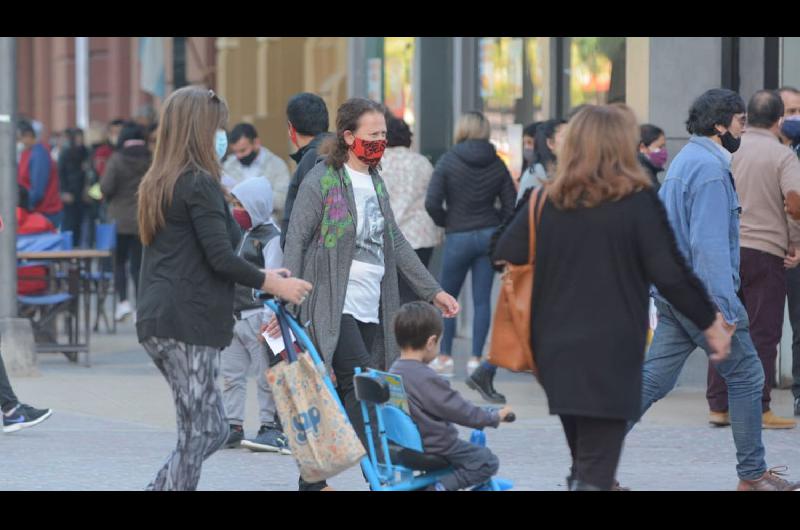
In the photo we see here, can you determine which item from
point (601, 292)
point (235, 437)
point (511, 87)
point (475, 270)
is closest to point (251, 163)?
point (475, 270)

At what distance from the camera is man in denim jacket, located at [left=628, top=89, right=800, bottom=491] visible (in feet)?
24.5

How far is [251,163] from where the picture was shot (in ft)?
44.7

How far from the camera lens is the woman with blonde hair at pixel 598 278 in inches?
227

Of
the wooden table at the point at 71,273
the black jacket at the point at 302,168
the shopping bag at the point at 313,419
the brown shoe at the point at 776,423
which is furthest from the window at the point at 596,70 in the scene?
the shopping bag at the point at 313,419

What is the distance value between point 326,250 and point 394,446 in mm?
930

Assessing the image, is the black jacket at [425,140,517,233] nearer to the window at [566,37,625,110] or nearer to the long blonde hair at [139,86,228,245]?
the window at [566,37,625,110]

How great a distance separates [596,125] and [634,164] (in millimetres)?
186

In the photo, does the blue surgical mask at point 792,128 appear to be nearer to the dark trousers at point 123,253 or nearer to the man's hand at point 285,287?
the man's hand at point 285,287

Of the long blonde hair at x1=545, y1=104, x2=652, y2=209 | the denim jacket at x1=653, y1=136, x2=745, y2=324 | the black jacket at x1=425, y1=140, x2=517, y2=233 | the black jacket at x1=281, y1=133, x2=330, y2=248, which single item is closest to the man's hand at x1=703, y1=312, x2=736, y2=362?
the long blonde hair at x1=545, y1=104, x2=652, y2=209

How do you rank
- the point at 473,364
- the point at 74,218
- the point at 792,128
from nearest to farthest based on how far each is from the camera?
the point at 792,128, the point at 473,364, the point at 74,218

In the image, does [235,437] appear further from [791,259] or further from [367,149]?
[791,259]

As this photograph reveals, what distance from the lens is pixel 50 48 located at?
39781 millimetres

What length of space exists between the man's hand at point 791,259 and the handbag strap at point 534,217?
413 cm
